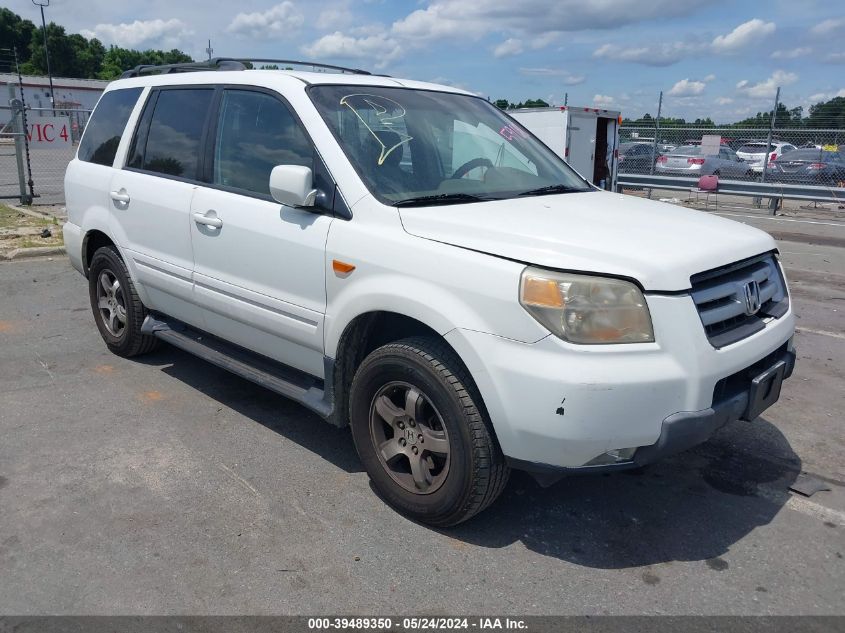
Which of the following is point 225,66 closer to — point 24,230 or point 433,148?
point 433,148

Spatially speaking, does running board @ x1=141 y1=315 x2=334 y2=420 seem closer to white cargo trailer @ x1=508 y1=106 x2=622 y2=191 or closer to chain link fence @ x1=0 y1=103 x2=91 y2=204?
chain link fence @ x1=0 y1=103 x2=91 y2=204

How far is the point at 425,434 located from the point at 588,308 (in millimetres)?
921

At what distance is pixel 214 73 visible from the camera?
4.31 meters

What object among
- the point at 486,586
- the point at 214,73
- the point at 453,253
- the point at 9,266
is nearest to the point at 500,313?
the point at 453,253

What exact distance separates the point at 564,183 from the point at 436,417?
1.75 m

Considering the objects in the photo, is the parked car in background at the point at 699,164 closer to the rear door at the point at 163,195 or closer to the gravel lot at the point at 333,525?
the gravel lot at the point at 333,525

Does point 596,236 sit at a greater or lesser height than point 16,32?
lesser

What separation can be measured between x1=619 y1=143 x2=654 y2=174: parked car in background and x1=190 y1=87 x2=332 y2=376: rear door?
729 inches

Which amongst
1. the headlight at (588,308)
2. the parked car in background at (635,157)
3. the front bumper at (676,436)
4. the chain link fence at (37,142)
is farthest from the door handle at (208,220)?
the parked car in background at (635,157)

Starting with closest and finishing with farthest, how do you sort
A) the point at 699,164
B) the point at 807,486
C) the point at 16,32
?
1. the point at 807,486
2. the point at 699,164
3. the point at 16,32

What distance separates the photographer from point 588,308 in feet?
8.81

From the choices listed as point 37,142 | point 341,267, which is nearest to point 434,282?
point 341,267

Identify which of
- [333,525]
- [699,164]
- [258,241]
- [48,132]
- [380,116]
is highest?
[380,116]

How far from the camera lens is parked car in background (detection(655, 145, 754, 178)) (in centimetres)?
1959
